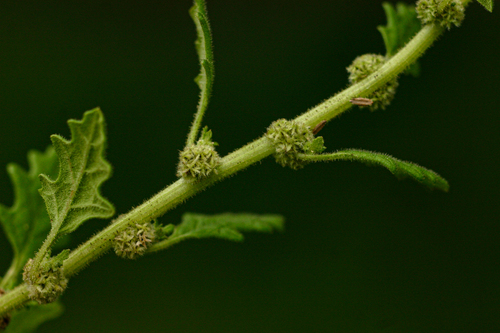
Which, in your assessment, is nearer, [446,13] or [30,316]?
[446,13]

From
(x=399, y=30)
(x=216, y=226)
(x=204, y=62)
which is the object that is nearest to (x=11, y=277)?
(x=216, y=226)

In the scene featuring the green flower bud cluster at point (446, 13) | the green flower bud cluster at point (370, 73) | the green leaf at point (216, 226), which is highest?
the green flower bud cluster at point (446, 13)

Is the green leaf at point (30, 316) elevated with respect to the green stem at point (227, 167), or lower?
lower

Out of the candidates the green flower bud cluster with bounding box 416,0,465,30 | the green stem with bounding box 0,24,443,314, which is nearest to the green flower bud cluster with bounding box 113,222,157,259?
the green stem with bounding box 0,24,443,314

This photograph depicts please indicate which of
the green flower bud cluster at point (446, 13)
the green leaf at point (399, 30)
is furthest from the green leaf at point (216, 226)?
the green flower bud cluster at point (446, 13)

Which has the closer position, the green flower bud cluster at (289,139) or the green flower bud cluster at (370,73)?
the green flower bud cluster at (289,139)

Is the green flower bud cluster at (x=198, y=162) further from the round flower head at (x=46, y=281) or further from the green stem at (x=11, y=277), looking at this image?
the green stem at (x=11, y=277)

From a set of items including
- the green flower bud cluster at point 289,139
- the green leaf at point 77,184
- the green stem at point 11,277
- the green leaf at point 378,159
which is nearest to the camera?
the green leaf at point 77,184

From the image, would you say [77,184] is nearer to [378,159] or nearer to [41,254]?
[41,254]
